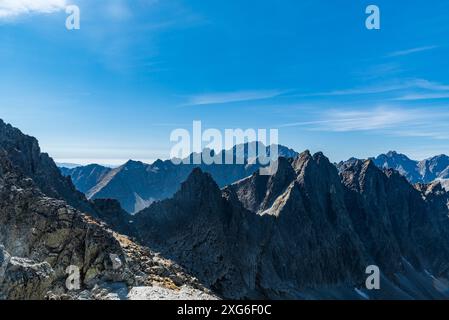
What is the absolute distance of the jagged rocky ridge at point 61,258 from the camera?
3916 cm

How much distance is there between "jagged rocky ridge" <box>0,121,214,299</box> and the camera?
39.2m

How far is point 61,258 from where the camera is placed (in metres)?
45.2

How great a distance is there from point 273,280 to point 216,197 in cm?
3943

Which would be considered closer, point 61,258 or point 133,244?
point 61,258

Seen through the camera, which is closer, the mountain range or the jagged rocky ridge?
the jagged rocky ridge

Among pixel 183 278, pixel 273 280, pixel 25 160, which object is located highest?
pixel 25 160

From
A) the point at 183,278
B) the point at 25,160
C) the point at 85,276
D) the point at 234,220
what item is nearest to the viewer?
the point at 85,276

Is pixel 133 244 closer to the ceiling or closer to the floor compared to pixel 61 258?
closer to the ceiling

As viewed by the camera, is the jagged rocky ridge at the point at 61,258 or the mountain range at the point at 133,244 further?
the mountain range at the point at 133,244

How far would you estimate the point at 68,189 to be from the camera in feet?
382
